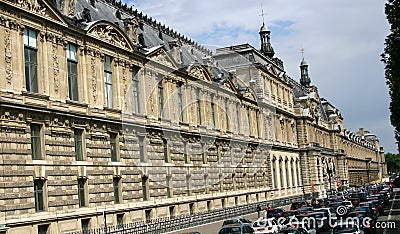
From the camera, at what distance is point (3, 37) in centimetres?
3170

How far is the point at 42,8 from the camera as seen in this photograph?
34.7 m

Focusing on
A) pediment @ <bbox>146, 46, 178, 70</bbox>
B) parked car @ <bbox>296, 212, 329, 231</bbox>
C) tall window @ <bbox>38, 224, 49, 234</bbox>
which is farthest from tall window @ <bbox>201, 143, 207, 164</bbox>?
tall window @ <bbox>38, 224, 49, 234</bbox>

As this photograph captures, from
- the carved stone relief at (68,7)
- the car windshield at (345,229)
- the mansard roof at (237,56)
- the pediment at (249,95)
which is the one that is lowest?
the car windshield at (345,229)

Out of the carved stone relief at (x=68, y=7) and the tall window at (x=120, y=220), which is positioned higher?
the carved stone relief at (x=68, y=7)

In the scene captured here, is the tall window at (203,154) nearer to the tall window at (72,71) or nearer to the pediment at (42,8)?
the tall window at (72,71)

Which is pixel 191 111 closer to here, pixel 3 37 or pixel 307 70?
pixel 3 37

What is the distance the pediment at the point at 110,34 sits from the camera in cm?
3966

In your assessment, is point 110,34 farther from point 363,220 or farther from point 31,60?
point 363,220

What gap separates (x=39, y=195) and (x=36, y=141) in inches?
125

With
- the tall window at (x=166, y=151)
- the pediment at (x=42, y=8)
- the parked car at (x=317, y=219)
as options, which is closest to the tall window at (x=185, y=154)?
the tall window at (x=166, y=151)

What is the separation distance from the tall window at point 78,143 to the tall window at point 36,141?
3510mm

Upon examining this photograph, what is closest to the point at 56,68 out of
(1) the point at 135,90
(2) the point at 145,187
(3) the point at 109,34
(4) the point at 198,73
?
(3) the point at 109,34

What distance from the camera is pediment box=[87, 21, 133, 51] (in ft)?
130

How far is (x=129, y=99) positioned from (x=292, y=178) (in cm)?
5221
